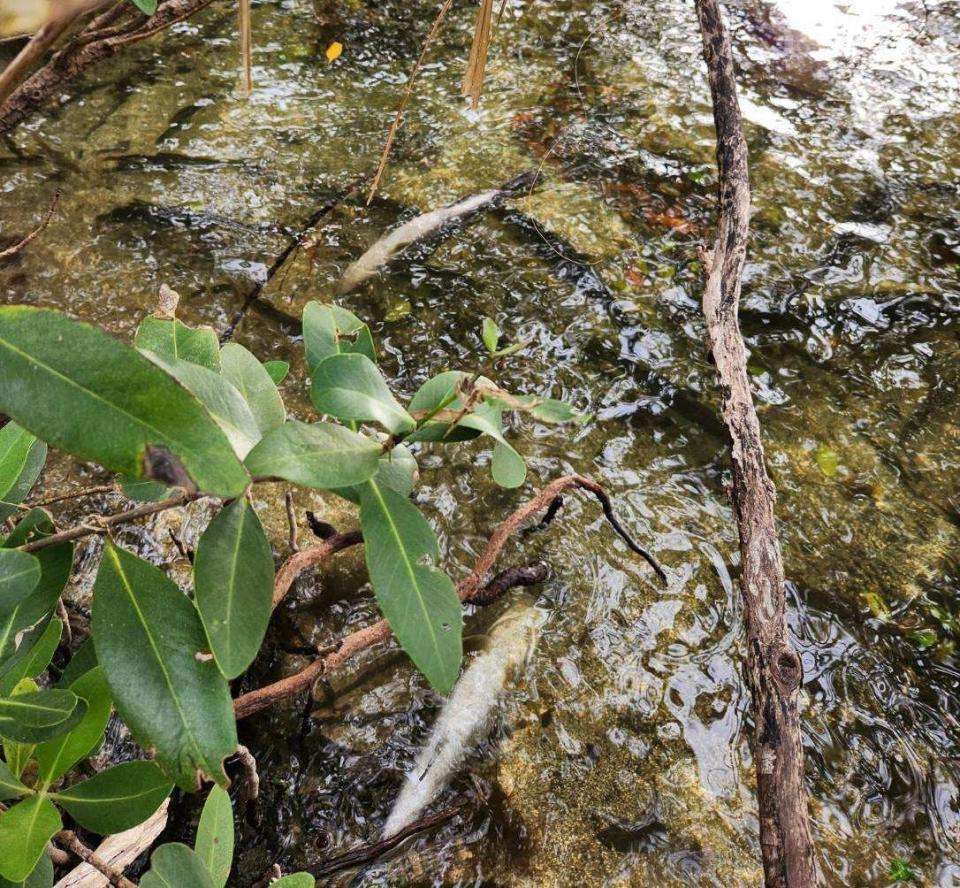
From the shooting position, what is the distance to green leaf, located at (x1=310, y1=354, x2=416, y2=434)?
0.94m

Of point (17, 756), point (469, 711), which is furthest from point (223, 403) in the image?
point (469, 711)

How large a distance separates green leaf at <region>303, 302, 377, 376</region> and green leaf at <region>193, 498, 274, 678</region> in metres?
0.32

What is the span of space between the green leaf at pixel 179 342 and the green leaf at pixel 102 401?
1.29ft

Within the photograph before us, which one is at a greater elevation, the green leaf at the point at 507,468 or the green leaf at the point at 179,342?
the green leaf at the point at 179,342

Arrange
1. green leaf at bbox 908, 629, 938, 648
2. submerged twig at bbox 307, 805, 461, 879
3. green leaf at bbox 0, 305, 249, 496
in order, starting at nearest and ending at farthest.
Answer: green leaf at bbox 0, 305, 249, 496, submerged twig at bbox 307, 805, 461, 879, green leaf at bbox 908, 629, 938, 648

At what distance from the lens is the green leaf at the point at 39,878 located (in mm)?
1053

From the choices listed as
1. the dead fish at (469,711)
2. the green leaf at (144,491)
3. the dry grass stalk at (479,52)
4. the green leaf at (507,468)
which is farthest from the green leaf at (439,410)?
the dead fish at (469,711)

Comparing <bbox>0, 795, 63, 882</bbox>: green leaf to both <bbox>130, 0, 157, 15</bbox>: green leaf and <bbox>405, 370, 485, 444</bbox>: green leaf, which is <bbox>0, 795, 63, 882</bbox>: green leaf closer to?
<bbox>405, 370, 485, 444</bbox>: green leaf

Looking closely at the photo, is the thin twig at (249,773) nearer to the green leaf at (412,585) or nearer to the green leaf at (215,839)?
the green leaf at (215,839)

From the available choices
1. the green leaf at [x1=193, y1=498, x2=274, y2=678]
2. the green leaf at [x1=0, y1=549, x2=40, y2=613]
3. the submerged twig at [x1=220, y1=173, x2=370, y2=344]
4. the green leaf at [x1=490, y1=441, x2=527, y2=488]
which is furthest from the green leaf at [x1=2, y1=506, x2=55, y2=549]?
the submerged twig at [x1=220, y1=173, x2=370, y2=344]

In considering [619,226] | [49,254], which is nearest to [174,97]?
[49,254]

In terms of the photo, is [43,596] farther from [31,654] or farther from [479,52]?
[479,52]

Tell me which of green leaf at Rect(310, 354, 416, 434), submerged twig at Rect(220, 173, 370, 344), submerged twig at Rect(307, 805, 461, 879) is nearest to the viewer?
green leaf at Rect(310, 354, 416, 434)

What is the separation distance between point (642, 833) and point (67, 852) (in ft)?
3.61
